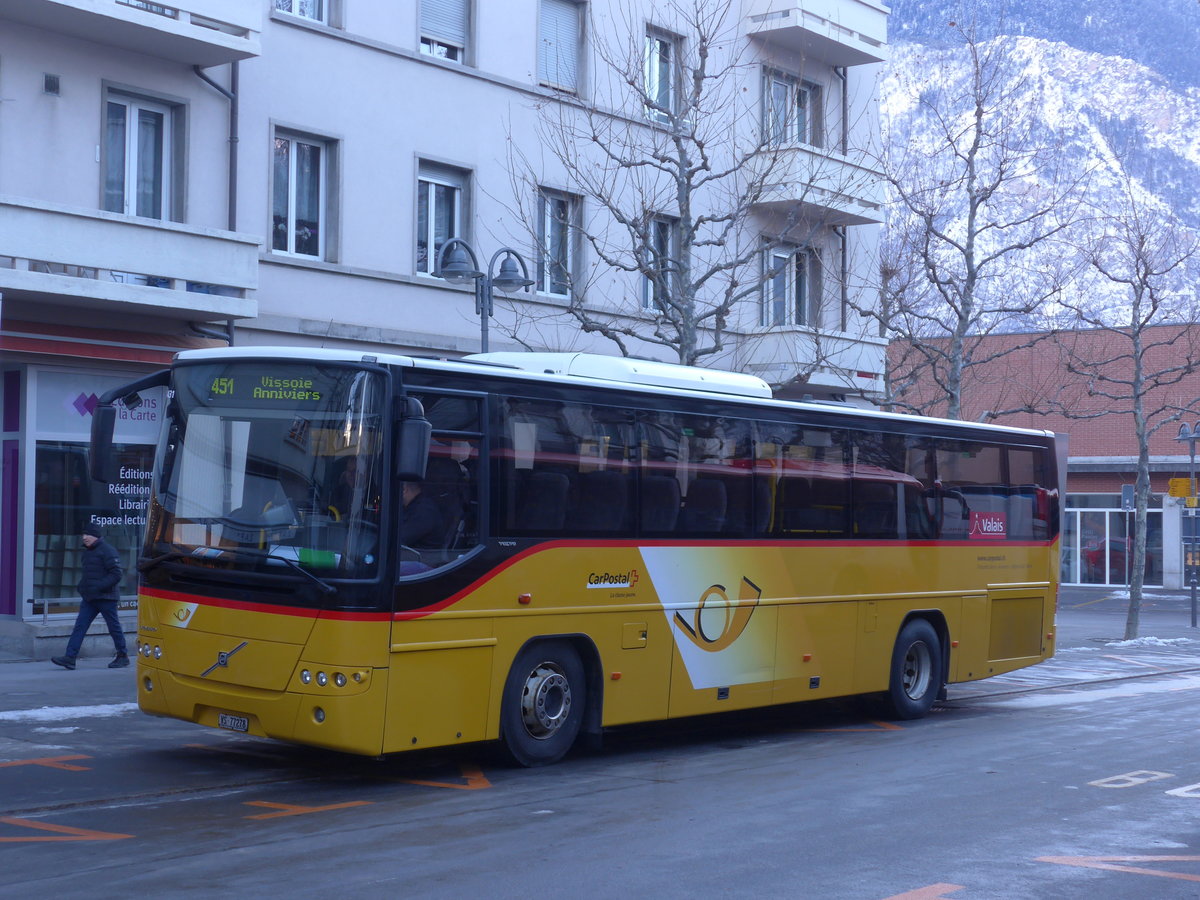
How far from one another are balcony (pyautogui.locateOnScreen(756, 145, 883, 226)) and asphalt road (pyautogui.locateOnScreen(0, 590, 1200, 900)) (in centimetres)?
1284

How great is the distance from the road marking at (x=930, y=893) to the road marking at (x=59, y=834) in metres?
4.25

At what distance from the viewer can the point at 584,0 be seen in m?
23.8

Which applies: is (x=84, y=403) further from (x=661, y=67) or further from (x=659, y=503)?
(x=661, y=67)

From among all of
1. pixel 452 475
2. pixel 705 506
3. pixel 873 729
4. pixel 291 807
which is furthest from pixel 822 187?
pixel 291 807

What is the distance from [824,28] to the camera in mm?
26750

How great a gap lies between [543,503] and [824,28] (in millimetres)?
18297

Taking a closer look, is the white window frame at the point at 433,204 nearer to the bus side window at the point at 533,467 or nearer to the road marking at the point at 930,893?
the bus side window at the point at 533,467

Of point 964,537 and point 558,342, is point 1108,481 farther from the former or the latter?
point 964,537

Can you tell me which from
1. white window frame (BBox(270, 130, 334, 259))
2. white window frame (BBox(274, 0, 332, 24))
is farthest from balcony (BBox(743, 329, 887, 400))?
white window frame (BBox(274, 0, 332, 24))

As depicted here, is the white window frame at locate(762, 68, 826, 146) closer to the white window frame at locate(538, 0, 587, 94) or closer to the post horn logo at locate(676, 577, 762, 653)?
the white window frame at locate(538, 0, 587, 94)

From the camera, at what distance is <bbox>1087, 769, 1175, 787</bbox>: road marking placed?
10724 millimetres

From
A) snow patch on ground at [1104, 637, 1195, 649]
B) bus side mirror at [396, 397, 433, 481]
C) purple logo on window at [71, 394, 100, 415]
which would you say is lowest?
snow patch on ground at [1104, 637, 1195, 649]

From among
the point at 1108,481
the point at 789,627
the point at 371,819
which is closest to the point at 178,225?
the point at 789,627

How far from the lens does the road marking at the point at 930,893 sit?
7.03 meters
